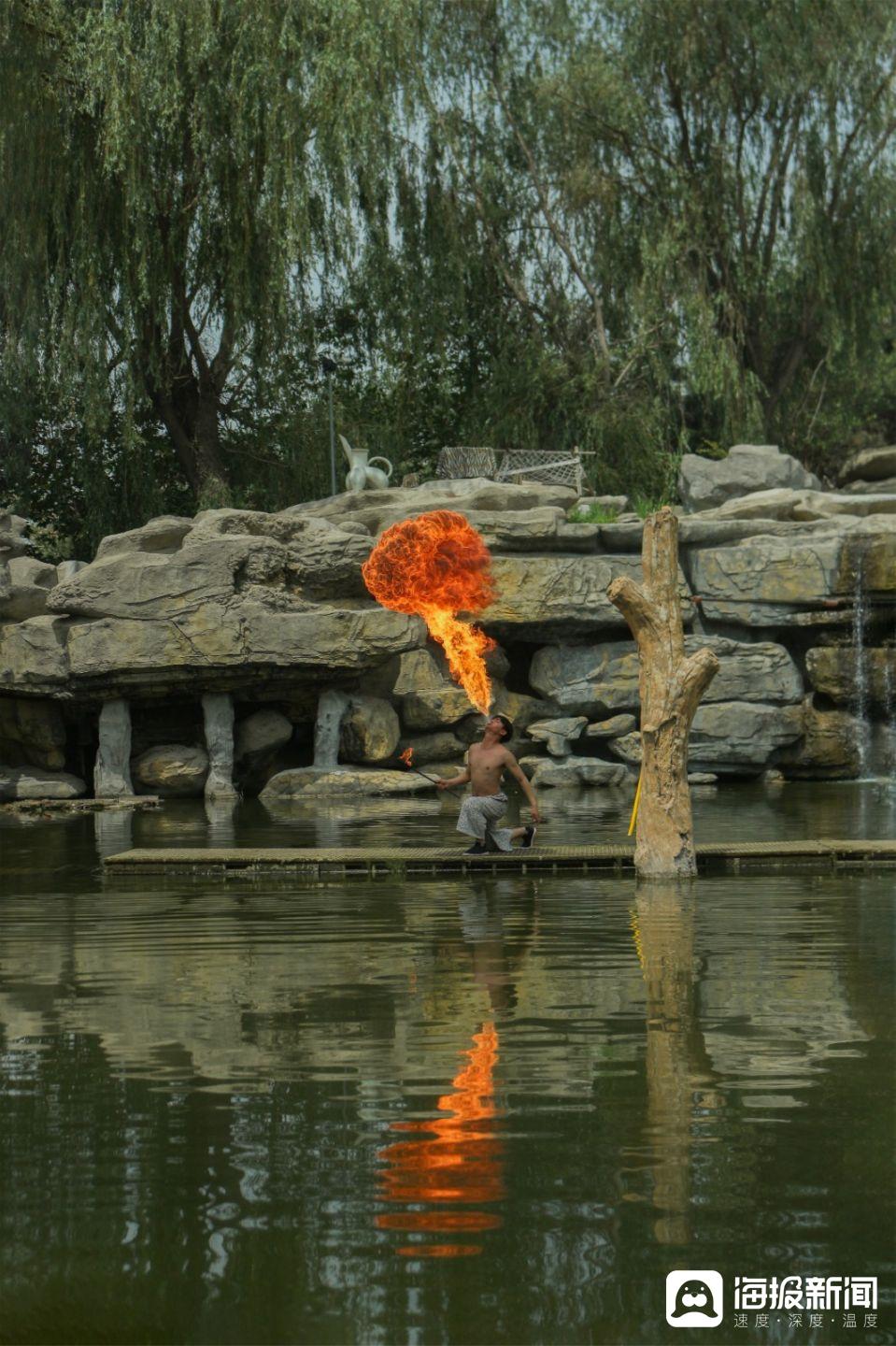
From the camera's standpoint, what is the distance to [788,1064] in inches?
246

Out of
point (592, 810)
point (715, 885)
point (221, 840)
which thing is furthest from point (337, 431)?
point (715, 885)

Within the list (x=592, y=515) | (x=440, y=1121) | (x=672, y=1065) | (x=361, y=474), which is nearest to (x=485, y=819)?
(x=672, y=1065)

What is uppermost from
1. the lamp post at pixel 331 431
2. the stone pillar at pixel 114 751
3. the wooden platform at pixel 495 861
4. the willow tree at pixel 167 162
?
the willow tree at pixel 167 162

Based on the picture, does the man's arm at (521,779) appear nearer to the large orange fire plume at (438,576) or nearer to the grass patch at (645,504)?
the large orange fire plume at (438,576)

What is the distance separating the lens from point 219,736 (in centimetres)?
2217

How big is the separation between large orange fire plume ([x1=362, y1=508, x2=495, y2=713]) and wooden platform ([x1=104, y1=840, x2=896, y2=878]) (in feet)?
14.3

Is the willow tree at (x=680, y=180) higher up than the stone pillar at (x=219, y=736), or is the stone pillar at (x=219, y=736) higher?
the willow tree at (x=680, y=180)

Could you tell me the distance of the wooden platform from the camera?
12.7 m

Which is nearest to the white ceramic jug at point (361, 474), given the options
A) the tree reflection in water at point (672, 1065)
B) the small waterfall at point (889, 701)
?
the small waterfall at point (889, 701)

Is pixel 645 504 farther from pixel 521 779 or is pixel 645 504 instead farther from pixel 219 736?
pixel 521 779

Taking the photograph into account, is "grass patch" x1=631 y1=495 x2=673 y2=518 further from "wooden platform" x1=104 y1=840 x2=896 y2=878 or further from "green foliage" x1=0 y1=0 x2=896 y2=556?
"wooden platform" x1=104 y1=840 x2=896 y2=878

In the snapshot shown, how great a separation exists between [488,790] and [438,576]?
7.76 metres

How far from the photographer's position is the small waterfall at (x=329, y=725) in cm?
2206

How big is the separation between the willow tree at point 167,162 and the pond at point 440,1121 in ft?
51.8
